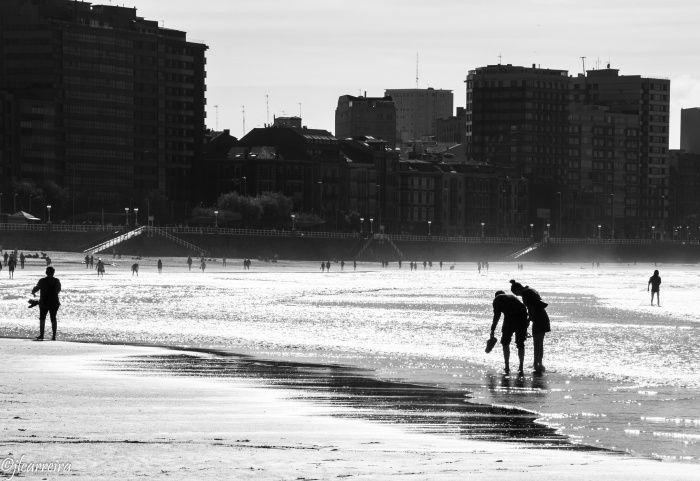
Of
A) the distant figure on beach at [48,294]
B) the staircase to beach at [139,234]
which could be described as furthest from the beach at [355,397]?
the staircase to beach at [139,234]

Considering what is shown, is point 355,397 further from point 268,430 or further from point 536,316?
point 536,316

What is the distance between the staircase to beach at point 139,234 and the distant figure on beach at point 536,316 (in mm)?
137941

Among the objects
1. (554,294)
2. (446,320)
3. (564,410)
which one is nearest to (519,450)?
(564,410)

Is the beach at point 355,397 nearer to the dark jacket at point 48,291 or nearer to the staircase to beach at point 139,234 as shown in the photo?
the dark jacket at point 48,291

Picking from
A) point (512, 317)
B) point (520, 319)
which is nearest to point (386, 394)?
point (512, 317)

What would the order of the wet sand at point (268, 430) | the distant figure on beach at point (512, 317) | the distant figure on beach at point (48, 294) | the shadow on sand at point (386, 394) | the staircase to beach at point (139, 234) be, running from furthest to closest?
1. the staircase to beach at point (139, 234)
2. the distant figure on beach at point (48, 294)
3. the distant figure on beach at point (512, 317)
4. the shadow on sand at point (386, 394)
5. the wet sand at point (268, 430)

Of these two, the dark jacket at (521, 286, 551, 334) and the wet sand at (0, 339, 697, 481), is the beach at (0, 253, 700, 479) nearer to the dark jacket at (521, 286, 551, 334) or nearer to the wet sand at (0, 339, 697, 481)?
the wet sand at (0, 339, 697, 481)

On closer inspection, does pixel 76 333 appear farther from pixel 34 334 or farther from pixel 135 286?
pixel 135 286

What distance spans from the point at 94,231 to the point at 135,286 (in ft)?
271

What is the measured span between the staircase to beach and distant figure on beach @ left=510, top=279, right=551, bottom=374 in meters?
138

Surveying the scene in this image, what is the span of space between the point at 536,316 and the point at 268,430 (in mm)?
11150

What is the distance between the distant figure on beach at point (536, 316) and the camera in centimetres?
3238

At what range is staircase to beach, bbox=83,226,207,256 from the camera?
17100 cm

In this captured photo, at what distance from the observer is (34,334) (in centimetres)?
4291
